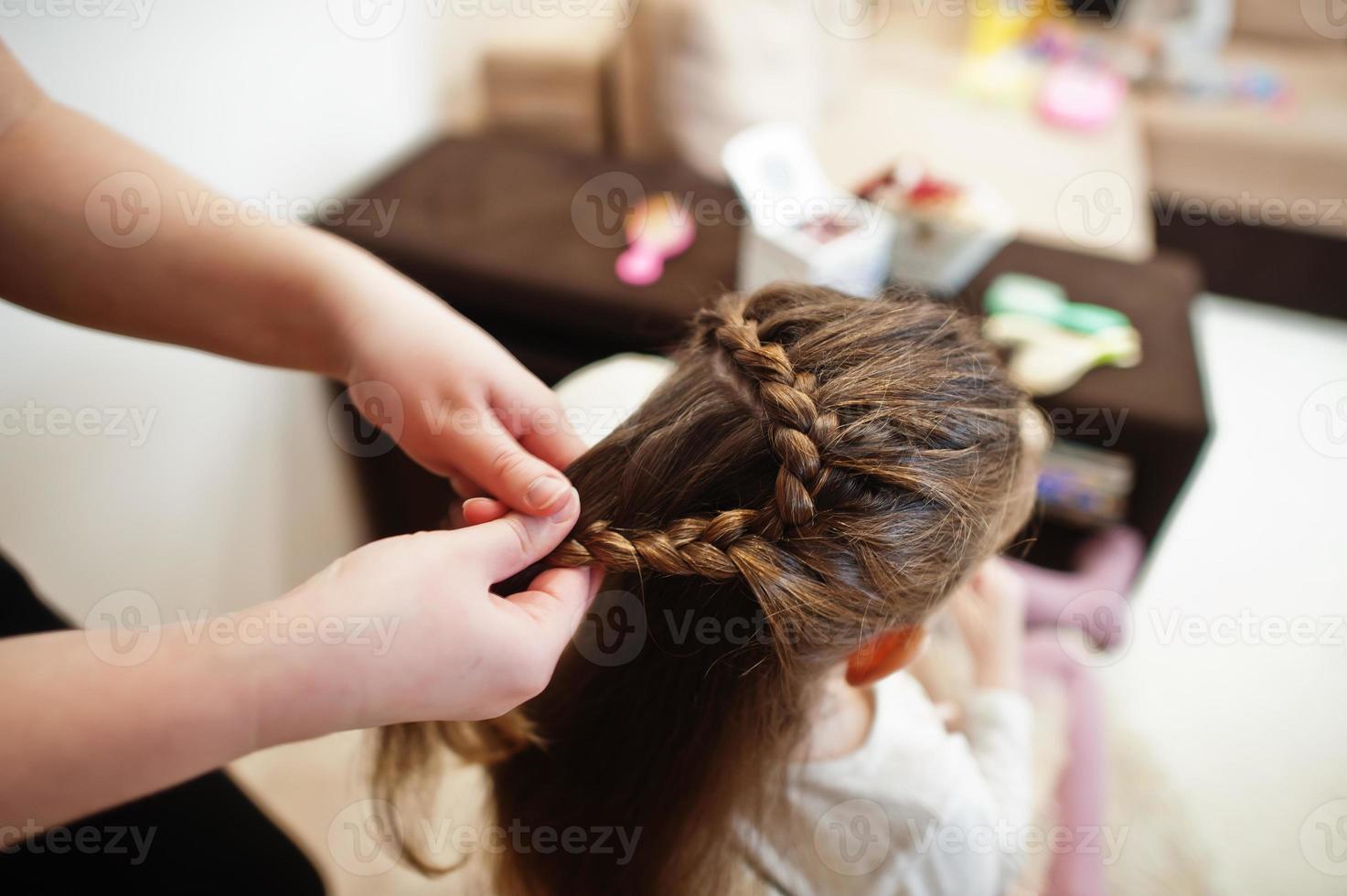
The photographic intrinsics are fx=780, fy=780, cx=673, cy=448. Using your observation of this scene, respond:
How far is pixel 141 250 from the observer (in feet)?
2.01

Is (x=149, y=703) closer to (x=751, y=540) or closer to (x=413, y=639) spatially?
(x=413, y=639)

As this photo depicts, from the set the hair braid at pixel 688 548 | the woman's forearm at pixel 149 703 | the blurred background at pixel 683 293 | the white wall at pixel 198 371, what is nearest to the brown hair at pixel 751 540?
the hair braid at pixel 688 548

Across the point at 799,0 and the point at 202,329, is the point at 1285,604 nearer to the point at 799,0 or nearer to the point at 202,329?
the point at 799,0

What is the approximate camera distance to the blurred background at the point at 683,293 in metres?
1.07

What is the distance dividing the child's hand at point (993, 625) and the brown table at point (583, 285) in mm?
383

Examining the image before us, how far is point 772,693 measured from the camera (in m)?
0.64

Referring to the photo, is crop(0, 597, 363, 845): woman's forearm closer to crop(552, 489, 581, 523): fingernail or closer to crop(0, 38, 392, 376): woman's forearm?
crop(552, 489, 581, 523): fingernail

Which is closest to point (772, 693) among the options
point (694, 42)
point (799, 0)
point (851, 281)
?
point (851, 281)

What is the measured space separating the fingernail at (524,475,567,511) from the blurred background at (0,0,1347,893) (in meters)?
0.69

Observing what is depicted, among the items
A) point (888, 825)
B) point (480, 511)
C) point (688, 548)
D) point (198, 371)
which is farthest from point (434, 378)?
point (198, 371)

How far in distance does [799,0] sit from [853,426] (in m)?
1.56

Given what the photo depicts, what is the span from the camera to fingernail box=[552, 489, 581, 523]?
55 centimetres

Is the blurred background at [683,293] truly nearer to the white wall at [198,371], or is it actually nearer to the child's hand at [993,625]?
the white wall at [198,371]

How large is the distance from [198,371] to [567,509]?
865 mm
